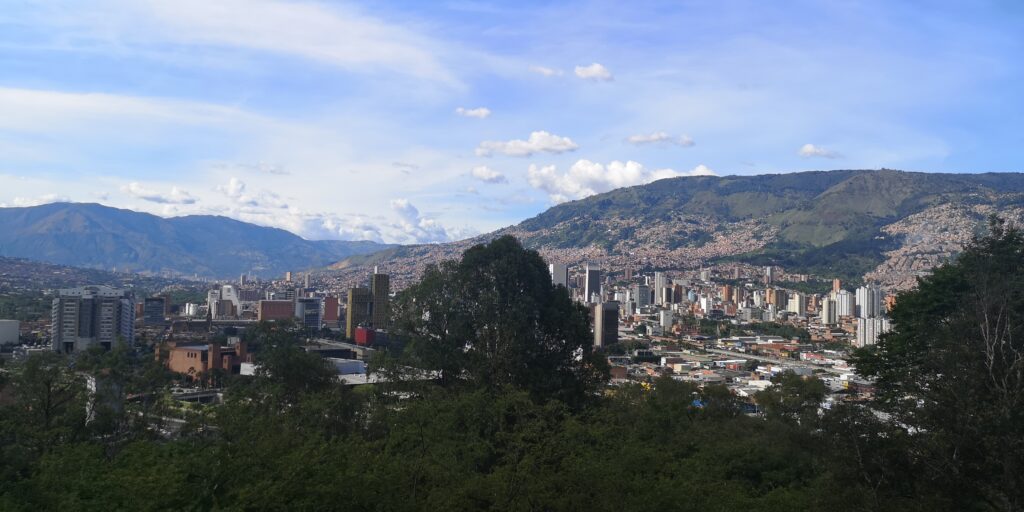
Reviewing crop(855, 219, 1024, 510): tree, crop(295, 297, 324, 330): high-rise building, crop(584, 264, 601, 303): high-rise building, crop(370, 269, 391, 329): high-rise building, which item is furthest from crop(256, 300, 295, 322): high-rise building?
crop(855, 219, 1024, 510): tree

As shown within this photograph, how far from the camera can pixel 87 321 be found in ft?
126

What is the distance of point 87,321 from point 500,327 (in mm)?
29256

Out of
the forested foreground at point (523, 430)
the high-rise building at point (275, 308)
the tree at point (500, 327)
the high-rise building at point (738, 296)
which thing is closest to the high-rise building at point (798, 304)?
the high-rise building at point (738, 296)

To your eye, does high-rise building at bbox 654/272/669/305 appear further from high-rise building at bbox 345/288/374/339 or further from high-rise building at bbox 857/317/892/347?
high-rise building at bbox 345/288/374/339

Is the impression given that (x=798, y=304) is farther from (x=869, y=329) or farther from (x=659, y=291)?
(x=869, y=329)

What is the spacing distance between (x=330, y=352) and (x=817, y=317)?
203 ft

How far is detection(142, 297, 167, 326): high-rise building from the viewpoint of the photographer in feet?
189

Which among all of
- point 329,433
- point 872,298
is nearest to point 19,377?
point 329,433

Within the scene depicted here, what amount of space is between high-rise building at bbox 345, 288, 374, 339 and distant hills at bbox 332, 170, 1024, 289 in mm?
67876

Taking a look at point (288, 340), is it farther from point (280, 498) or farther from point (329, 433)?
point (280, 498)

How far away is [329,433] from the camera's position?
→ 14.0 m

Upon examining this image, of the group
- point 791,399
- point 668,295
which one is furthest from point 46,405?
point 668,295

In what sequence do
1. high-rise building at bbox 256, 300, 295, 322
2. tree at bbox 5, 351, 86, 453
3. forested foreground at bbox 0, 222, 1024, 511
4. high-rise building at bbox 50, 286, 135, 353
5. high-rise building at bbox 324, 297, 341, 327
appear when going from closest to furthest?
forested foreground at bbox 0, 222, 1024, 511
tree at bbox 5, 351, 86, 453
high-rise building at bbox 50, 286, 135, 353
high-rise building at bbox 256, 300, 295, 322
high-rise building at bbox 324, 297, 341, 327

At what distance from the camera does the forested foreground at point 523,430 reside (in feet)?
26.6
